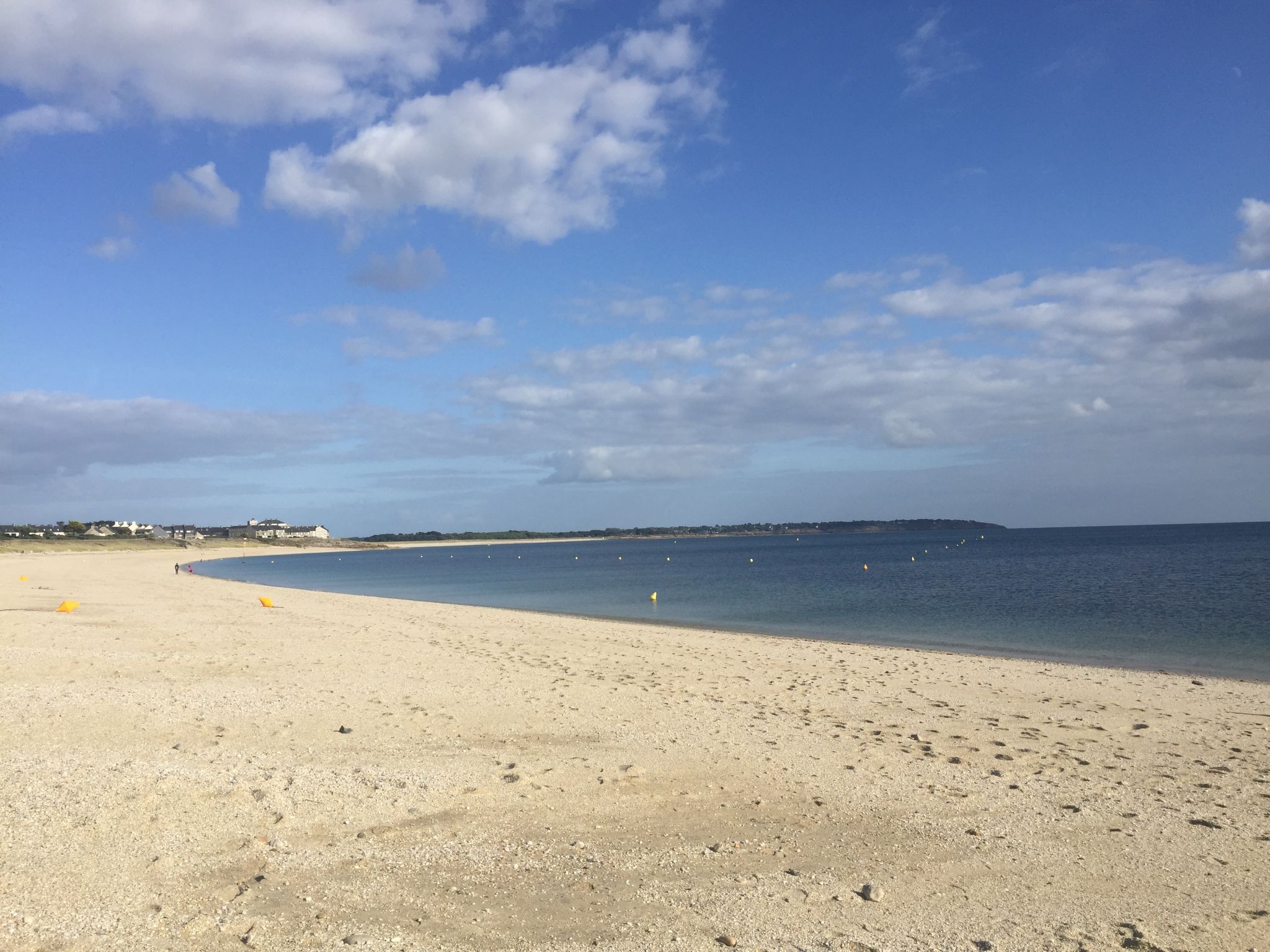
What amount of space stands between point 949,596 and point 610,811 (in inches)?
1546

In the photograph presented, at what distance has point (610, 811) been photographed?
819 centimetres

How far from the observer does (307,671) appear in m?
15.8

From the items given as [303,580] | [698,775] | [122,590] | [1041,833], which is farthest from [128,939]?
[303,580]

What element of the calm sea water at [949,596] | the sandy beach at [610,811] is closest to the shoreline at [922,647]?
the calm sea water at [949,596]

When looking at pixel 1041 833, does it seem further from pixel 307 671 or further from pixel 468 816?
pixel 307 671

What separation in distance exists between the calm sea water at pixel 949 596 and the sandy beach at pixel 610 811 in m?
9.77

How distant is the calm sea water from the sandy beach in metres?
9.77

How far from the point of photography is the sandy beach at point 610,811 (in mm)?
5852

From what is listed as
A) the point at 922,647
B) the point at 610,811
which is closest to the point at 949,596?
the point at 922,647

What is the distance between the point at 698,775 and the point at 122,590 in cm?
3873

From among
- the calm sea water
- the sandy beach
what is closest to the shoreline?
the calm sea water

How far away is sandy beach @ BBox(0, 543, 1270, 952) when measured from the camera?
585 centimetres

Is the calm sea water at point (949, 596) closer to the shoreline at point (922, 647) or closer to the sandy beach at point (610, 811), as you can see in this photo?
the shoreline at point (922, 647)

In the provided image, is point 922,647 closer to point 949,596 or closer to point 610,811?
point 610,811
